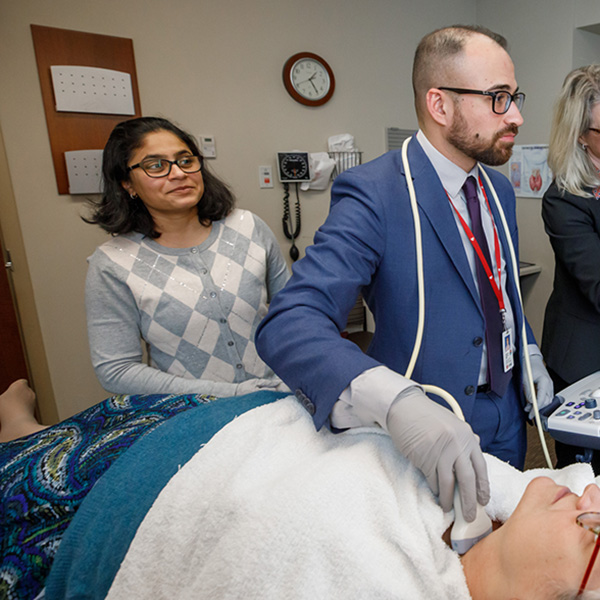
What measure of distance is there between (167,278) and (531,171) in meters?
3.09

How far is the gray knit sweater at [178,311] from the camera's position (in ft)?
4.57

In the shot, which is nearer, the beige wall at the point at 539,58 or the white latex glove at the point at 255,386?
the white latex glove at the point at 255,386

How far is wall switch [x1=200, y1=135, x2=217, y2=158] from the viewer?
8.84 feet

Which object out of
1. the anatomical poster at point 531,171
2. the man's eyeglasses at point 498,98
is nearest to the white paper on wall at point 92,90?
the man's eyeglasses at point 498,98

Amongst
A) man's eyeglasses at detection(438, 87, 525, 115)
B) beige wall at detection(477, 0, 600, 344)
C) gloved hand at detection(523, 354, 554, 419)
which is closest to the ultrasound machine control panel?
gloved hand at detection(523, 354, 554, 419)

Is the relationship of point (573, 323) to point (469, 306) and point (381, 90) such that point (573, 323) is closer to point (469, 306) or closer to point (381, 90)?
point (469, 306)

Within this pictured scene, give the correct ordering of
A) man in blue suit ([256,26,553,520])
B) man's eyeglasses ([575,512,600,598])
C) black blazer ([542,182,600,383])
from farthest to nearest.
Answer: black blazer ([542,182,600,383])
man in blue suit ([256,26,553,520])
man's eyeglasses ([575,512,600,598])

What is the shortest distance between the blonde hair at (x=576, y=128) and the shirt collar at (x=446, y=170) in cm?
70

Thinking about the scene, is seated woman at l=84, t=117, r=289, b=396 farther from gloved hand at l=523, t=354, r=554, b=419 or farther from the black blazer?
the black blazer

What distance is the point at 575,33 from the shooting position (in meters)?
3.15

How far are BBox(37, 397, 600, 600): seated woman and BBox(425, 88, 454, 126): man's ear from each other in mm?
790

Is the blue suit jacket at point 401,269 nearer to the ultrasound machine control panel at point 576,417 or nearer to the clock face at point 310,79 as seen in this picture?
the ultrasound machine control panel at point 576,417

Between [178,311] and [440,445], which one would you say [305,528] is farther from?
[178,311]

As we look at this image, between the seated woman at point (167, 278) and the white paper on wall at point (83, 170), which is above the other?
the white paper on wall at point (83, 170)
